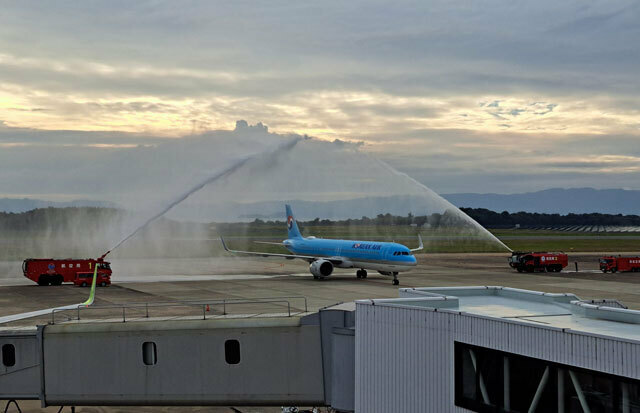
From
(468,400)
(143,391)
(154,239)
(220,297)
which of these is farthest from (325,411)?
(154,239)

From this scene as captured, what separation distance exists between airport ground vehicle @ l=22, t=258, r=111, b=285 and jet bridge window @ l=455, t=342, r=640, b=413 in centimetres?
5467

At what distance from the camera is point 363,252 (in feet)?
245

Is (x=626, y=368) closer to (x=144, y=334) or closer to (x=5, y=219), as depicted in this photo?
(x=144, y=334)

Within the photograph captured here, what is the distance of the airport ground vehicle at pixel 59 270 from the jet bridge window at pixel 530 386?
54.7 meters

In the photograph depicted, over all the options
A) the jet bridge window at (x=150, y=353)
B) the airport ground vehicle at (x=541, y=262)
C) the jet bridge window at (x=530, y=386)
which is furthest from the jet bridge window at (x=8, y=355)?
the airport ground vehicle at (x=541, y=262)

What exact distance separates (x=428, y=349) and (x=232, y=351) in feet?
28.2

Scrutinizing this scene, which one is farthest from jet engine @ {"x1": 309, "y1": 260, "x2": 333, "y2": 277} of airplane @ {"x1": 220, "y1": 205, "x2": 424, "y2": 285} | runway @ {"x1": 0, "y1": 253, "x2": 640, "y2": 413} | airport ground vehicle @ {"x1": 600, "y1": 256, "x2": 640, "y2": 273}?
airport ground vehicle @ {"x1": 600, "y1": 256, "x2": 640, "y2": 273}

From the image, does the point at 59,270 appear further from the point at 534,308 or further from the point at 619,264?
the point at 619,264

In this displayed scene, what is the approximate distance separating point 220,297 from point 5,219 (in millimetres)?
76522

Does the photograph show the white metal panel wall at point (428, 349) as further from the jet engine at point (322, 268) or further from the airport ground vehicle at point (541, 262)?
the airport ground vehicle at point (541, 262)

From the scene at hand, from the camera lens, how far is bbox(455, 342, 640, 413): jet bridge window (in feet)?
53.5

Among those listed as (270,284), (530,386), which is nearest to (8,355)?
(530,386)

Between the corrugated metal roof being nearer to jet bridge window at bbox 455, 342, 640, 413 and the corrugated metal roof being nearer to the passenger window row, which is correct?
jet bridge window at bbox 455, 342, 640, 413

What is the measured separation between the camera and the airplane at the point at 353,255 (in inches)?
2805
